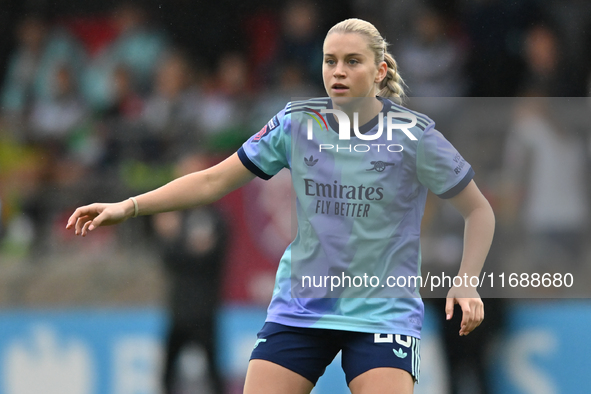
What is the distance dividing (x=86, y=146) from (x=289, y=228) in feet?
7.27

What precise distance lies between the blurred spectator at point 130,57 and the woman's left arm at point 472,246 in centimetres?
450

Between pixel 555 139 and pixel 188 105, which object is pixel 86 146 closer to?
pixel 188 105

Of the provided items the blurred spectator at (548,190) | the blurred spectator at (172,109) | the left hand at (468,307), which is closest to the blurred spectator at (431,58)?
the blurred spectator at (548,190)

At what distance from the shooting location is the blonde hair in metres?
3.04

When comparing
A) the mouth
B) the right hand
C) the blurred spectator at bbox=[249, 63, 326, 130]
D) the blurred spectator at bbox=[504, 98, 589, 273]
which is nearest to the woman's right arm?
the right hand

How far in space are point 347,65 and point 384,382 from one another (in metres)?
1.16

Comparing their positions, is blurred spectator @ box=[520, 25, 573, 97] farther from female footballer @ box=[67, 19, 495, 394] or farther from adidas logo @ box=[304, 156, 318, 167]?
adidas logo @ box=[304, 156, 318, 167]

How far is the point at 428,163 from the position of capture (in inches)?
119

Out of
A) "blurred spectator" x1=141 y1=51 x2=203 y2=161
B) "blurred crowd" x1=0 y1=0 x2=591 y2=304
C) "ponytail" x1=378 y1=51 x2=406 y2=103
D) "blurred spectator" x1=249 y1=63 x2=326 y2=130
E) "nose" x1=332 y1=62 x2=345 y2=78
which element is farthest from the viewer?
"blurred spectator" x1=141 y1=51 x2=203 y2=161

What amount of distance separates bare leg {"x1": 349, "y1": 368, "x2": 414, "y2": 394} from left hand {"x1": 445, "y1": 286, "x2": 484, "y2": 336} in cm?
27

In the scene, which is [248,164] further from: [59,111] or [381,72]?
[59,111]

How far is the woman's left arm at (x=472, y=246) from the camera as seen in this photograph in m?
2.91

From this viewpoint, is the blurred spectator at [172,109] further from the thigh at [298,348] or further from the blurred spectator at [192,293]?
the thigh at [298,348]

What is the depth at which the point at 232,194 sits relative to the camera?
226 inches
